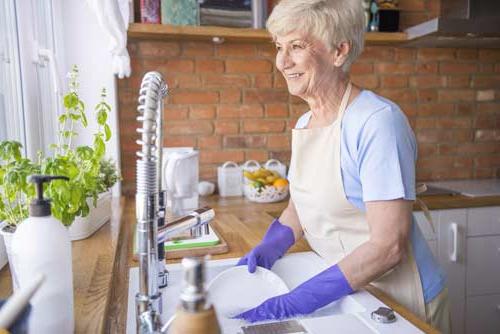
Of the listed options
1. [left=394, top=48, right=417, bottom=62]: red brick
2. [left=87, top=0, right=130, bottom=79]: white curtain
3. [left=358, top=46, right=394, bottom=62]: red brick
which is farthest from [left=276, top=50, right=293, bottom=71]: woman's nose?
[left=394, top=48, right=417, bottom=62]: red brick

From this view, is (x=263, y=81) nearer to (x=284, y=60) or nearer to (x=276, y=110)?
(x=276, y=110)

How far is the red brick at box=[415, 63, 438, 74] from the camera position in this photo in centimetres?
239

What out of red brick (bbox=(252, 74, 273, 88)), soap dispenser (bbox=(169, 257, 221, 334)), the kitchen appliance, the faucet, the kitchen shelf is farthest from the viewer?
red brick (bbox=(252, 74, 273, 88))

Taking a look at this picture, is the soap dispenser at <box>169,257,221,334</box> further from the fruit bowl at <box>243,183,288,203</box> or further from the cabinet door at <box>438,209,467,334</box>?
the cabinet door at <box>438,209,467,334</box>

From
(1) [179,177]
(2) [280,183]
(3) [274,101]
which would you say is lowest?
(2) [280,183]

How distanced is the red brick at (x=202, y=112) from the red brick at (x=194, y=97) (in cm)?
2

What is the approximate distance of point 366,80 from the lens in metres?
2.34

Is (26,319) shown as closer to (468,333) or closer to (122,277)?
(122,277)

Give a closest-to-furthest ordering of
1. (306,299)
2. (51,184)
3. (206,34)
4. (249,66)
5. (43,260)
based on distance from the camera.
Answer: (43,260), (51,184), (306,299), (206,34), (249,66)

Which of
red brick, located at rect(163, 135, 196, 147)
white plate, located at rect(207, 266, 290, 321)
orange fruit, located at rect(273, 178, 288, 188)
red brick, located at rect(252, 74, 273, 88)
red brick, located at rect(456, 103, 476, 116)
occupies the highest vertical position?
red brick, located at rect(252, 74, 273, 88)

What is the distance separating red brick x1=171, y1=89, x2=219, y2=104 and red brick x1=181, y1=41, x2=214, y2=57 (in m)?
0.17

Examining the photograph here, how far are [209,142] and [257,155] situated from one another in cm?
25

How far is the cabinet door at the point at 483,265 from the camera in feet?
6.61

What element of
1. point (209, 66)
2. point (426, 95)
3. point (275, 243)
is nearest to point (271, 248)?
point (275, 243)
